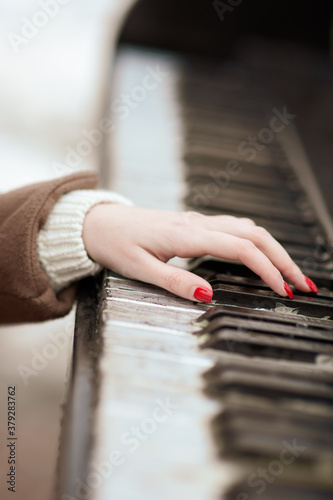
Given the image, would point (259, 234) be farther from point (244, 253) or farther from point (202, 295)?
point (202, 295)

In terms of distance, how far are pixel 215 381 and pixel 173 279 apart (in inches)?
10.7

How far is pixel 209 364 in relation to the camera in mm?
696

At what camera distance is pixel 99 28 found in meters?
3.71

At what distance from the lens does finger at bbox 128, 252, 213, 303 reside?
886mm

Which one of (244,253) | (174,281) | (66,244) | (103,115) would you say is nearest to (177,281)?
(174,281)

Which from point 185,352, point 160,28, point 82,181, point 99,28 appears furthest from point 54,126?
point 185,352

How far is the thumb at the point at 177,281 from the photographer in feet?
2.91

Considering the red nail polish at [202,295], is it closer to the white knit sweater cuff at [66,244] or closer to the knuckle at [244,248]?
the knuckle at [244,248]

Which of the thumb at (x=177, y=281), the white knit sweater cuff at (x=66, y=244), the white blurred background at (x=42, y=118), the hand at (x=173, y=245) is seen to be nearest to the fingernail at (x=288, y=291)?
the hand at (x=173, y=245)

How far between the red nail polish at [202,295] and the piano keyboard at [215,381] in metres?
0.01

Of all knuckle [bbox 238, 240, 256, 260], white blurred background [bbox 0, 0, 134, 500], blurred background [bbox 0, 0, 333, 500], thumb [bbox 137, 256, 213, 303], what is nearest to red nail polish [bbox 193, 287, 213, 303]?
thumb [bbox 137, 256, 213, 303]

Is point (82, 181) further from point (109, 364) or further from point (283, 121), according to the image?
point (283, 121)

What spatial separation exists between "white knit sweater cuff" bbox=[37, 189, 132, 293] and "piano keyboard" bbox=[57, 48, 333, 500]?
3.2 inches

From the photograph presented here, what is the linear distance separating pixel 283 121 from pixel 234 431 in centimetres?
134
